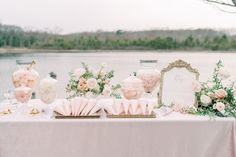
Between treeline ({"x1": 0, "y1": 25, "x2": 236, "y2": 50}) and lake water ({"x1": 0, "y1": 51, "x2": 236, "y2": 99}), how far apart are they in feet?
0.17

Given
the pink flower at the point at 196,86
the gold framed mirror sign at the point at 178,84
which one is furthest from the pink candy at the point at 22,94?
the pink flower at the point at 196,86

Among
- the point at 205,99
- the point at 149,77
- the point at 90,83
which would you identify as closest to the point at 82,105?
the point at 90,83

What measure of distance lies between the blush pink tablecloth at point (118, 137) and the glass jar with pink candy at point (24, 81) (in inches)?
5.2

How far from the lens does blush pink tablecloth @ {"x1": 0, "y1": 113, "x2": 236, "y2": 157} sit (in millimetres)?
1957

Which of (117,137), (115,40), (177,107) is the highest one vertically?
(115,40)

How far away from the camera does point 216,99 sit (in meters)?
2.15

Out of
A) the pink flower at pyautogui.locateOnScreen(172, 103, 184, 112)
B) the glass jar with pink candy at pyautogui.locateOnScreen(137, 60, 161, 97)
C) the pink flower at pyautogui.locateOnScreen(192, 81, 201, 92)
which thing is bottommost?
the pink flower at pyautogui.locateOnScreen(172, 103, 184, 112)

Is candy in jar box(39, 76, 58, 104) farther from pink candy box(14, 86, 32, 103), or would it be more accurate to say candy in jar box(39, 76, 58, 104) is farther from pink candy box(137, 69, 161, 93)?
pink candy box(137, 69, 161, 93)

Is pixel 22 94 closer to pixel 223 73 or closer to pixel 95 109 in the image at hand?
pixel 95 109

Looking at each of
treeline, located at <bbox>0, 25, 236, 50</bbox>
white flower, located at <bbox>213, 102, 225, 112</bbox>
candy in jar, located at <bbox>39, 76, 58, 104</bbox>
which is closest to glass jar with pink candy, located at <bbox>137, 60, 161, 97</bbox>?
white flower, located at <bbox>213, 102, 225, 112</bbox>

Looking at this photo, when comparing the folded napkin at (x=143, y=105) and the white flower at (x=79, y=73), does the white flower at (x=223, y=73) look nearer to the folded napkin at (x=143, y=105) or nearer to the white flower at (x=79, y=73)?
the folded napkin at (x=143, y=105)

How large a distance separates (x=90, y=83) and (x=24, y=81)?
36 centimetres

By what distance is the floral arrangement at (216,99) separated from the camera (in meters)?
2.11

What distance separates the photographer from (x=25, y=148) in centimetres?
196
